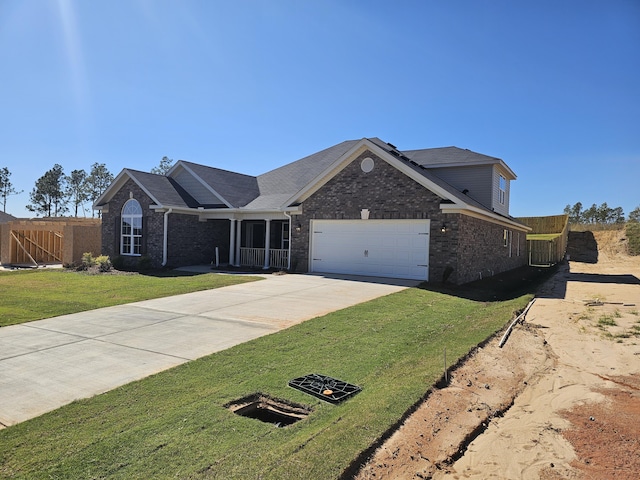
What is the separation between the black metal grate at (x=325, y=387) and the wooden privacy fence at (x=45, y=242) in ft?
65.5

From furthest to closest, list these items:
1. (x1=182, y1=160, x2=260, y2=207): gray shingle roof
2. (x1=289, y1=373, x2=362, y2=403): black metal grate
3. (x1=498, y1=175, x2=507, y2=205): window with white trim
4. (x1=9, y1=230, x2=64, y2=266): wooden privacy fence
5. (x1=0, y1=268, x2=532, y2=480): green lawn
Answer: (x1=9, y1=230, x2=64, y2=266): wooden privacy fence
(x1=182, y1=160, x2=260, y2=207): gray shingle roof
(x1=498, y1=175, x2=507, y2=205): window with white trim
(x1=289, y1=373, x2=362, y2=403): black metal grate
(x1=0, y1=268, x2=532, y2=480): green lawn

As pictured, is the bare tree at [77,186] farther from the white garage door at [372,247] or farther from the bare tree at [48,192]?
the white garage door at [372,247]

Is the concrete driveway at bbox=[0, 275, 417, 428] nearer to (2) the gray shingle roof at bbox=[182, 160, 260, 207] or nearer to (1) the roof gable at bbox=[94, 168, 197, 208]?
(1) the roof gable at bbox=[94, 168, 197, 208]

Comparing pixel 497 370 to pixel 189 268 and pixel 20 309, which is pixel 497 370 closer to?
pixel 20 309

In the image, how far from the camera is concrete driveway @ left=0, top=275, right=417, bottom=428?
16.7 ft

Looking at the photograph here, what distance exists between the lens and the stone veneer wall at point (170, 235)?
65.3ft

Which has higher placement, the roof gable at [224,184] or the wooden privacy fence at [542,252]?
the roof gable at [224,184]

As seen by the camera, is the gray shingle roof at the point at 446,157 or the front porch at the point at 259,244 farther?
the front porch at the point at 259,244

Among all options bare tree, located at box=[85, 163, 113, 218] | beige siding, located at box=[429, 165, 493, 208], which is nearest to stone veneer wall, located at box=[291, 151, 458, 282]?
beige siding, located at box=[429, 165, 493, 208]

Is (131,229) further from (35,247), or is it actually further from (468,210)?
(468,210)

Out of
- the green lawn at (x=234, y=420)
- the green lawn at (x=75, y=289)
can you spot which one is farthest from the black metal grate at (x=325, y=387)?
the green lawn at (x=75, y=289)

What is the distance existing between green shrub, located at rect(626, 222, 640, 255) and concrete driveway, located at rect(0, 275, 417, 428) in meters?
32.3

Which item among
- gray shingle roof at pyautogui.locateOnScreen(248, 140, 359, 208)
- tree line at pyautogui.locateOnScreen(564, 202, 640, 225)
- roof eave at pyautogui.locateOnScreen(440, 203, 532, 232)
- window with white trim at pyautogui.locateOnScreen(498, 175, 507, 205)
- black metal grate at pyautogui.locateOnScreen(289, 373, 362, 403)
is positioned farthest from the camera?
tree line at pyautogui.locateOnScreen(564, 202, 640, 225)

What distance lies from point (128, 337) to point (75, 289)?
707 centimetres
